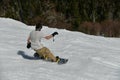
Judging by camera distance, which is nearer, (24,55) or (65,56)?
(24,55)

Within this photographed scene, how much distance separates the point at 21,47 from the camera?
16.6m

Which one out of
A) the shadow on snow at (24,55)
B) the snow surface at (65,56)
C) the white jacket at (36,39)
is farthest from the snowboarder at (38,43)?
the shadow on snow at (24,55)

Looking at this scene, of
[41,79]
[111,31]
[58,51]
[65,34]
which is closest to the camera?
[41,79]

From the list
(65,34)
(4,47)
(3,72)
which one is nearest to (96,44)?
(65,34)

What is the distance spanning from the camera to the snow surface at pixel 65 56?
41.4 feet

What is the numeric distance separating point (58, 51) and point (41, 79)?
14.6 ft

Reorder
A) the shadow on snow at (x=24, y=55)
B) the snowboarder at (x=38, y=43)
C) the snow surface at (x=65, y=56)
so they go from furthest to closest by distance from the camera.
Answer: the shadow on snow at (x=24, y=55) → the snowboarder at (x=38, y=43) → the snow surface at (x=65, y=56)

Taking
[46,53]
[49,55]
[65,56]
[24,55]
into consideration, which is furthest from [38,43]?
[65,56]

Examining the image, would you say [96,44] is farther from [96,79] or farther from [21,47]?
[96,79]

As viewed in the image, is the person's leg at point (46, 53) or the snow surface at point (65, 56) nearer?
the snow surface at point (65, 56)

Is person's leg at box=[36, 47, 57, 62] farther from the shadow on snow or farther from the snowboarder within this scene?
the shadow on snow

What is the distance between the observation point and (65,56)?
15.4 meters

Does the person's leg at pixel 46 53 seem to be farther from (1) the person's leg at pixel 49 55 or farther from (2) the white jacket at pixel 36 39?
(2) the white jacket at pixel 36 39

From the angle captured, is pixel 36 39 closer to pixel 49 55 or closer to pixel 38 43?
pixel 38 43
